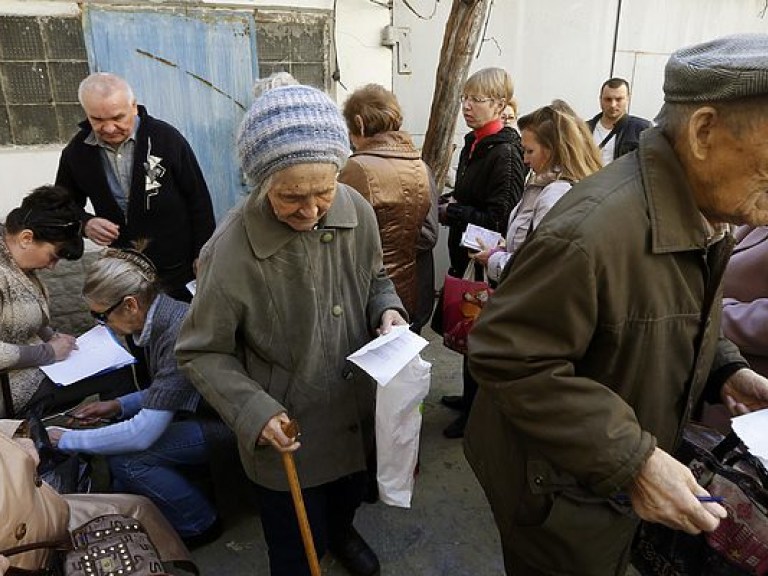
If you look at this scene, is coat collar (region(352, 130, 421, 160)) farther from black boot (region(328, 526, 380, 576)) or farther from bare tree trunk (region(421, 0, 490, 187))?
bare tree trunk (region(421, 0, 490, 187))

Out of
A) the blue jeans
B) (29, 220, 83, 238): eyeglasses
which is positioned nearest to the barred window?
(29, 220, 83, 238): eyeglasses

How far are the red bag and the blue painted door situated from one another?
2.08m

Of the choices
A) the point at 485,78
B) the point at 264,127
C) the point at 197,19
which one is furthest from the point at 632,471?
the point at 197,19

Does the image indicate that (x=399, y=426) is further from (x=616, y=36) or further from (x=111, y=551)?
(x=616, y=36)

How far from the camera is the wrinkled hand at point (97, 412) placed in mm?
2619

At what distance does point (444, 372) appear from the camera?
13.6 feet

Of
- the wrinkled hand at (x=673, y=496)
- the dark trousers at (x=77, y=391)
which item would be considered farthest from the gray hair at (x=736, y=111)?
the dark trousers at (x=77, y=391)

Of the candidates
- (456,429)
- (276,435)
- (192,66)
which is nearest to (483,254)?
(456,429)

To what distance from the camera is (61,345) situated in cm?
279

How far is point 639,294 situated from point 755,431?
528 millimetres

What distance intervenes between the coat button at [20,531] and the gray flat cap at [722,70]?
2007 mm

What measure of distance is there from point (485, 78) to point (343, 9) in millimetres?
2004

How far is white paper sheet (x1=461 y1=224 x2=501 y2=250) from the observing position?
3.09 metres

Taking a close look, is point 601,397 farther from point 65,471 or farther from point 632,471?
point 65,471
